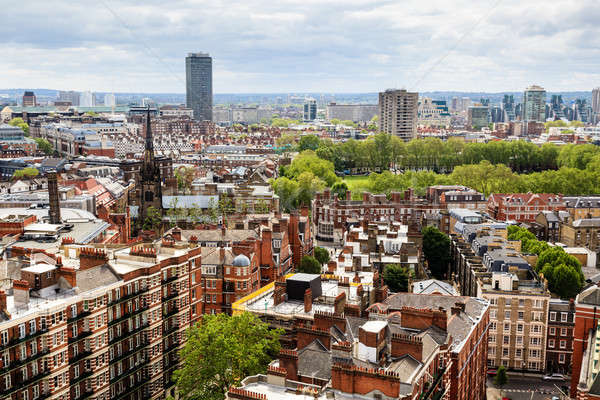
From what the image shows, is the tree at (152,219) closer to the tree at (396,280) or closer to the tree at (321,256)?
the tree at (321,256)

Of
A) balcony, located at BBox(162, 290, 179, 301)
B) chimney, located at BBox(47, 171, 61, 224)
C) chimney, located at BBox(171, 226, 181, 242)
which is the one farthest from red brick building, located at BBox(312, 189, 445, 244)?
balcony, located at BBox(162, 290, 179, 301)

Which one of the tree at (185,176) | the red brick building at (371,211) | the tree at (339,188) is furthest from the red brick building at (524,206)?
the tree at (185,176)

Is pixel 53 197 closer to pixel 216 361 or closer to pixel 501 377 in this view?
pixel 216 361

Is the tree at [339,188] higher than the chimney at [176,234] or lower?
lower

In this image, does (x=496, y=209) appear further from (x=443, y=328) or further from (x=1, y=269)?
(x=1, y=269)

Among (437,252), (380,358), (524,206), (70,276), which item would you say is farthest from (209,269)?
(524,206)

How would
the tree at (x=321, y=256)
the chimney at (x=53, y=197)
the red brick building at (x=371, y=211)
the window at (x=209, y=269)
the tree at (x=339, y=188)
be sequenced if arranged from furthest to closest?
the tree at (x=339, y=188) < the red brick building at (x=371, y=211) < the tree at (x=321, y=256) < the chimney at (x=53, y=197) < the window at (x=209, y=269)

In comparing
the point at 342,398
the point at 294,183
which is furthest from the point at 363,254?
the point at 294,183
